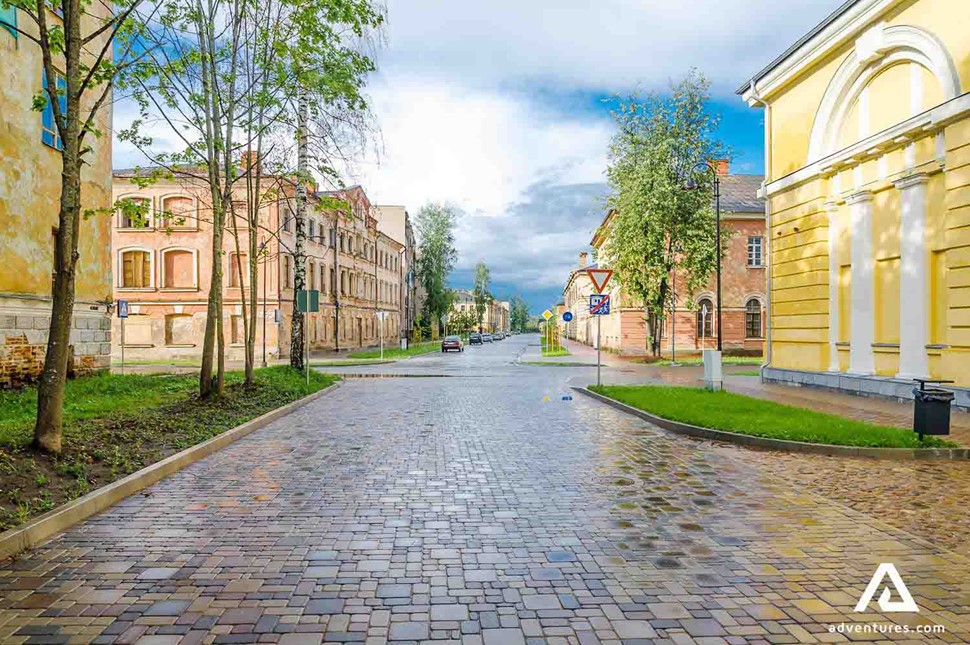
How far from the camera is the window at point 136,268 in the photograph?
3909 centimetres

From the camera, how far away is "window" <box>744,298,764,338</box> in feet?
147

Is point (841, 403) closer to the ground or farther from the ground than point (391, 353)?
farther from the ground

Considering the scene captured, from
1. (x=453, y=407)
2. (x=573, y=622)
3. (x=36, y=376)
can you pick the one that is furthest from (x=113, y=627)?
(x=36, y=376)

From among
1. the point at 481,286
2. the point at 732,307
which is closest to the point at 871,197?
the point at 732,307

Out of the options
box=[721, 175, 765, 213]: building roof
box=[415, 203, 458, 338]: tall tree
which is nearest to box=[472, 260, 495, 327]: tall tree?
box=[415, 203, 458, 338]: tall tree

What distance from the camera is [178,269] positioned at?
1543 inches

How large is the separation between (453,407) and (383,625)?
37.9 ft

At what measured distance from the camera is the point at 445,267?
71.2 m

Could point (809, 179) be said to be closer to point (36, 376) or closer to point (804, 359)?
point (804, 359)

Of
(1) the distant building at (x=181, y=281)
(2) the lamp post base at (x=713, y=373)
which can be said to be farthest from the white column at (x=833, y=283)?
(1) the distant building at (x=181, y=281)

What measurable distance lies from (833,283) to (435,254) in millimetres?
54745

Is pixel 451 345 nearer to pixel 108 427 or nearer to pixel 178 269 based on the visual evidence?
pixel 178 269

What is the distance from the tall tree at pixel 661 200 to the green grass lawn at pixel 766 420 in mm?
20382

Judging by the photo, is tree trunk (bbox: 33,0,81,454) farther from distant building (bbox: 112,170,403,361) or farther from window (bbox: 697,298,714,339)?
window (bbox: 697,298,714,339)
